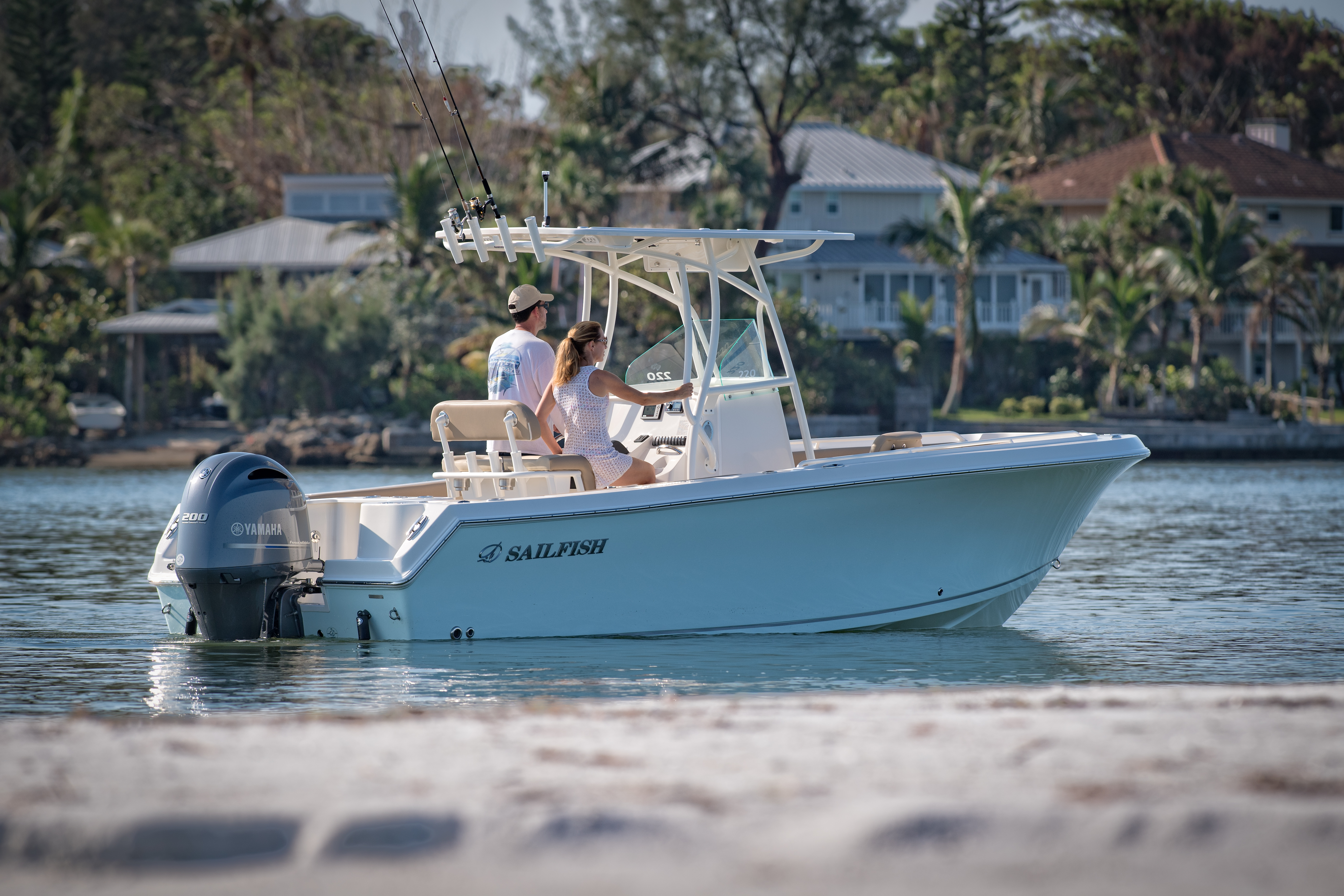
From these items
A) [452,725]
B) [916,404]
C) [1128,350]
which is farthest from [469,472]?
[1128,350]

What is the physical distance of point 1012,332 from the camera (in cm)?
4709

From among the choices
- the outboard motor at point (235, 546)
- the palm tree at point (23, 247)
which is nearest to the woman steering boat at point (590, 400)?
the outboard motor at point (235, 546)

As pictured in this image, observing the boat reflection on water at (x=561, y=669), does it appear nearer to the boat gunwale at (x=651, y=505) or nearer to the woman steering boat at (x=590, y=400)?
the boat gunwale at (x=651, y=505)

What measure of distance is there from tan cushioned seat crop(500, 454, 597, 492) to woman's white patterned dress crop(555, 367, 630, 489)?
6 centimetres

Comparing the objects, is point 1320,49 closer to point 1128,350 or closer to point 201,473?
point 1128,350

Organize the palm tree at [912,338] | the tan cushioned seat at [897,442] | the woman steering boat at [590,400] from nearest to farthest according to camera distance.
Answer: the woman steering boat at [590,400], the tan cushioned seat at [897,442], the palm tree at [912,338]

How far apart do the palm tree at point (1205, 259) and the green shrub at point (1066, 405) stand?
304 cm

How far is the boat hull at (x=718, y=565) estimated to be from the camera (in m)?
8.90

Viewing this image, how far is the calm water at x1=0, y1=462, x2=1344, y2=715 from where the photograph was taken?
8.12 meters

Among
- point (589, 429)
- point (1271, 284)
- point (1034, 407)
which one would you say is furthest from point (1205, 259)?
point (589, 429)

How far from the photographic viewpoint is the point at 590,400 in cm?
917

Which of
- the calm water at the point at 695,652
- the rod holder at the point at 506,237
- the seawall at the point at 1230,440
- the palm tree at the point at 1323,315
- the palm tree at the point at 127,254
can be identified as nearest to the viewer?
the calm water at the point at 695,652

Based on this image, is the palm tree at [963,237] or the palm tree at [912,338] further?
the palm tree at [912,338]

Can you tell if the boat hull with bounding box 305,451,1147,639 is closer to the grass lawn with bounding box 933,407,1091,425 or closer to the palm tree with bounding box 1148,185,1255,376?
the grass lawn with bounding box 933,407,1091,425
